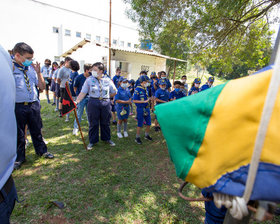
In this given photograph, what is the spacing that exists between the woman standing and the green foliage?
3422mm

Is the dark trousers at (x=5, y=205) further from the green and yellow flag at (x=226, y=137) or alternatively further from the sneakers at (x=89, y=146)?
the sneakers at (x=89, y=146)

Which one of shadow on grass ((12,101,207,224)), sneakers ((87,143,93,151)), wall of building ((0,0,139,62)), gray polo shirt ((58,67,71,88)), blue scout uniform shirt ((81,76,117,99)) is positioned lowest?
shadow on grass ((12,101,207,224))

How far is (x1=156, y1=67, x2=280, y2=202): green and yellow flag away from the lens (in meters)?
0.68

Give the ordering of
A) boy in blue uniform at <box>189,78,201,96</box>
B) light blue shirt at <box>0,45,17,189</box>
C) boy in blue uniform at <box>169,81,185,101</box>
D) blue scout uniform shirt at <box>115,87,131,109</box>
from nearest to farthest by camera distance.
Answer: light blue shirt at <box>0,45,17,189</box>
blue scout uniform shirt at <box>115,87,131,109</box>
boy in blue uniform at <box>169,81,185,101</box>
boy in blue uniform at <box>189,78,201,96</box>

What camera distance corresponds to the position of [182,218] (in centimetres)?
251

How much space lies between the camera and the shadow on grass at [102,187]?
2.49 metres

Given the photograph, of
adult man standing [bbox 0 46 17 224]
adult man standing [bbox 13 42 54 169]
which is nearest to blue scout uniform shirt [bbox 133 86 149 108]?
adult man standing [bbox 13 42 54 169]

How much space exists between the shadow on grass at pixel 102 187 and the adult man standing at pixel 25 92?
0.68 metres

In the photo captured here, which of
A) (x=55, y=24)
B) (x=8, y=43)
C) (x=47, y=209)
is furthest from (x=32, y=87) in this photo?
(x=55, y=24)

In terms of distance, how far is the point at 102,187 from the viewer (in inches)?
121

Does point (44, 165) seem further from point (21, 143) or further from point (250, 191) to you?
point (250, 191)

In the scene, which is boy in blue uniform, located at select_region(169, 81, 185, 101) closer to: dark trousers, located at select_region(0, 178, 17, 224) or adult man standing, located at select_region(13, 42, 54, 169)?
adult man standing, located at select_region(13, 42, 54, 169)

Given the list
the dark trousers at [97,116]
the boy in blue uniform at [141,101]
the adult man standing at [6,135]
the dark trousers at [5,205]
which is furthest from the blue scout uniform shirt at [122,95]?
the dark trousers at [5,205]

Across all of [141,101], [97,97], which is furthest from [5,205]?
[141,101]
